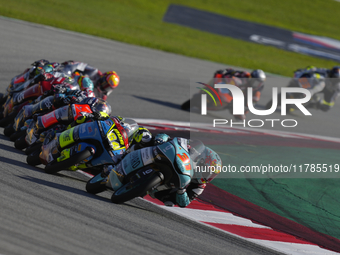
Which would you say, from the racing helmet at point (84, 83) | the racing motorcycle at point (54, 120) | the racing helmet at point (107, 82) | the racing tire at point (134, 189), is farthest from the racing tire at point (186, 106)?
the racing tire at point (134, 189)

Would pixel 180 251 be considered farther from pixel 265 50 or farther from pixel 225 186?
pixel 265 50

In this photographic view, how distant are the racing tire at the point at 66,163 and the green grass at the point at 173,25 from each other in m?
12.8

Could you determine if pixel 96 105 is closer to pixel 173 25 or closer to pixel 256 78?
pixel 256 78

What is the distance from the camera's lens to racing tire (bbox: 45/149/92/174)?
5.80 m

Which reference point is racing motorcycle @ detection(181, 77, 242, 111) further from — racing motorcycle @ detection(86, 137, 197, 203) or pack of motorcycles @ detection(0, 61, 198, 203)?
racing motorcycle @ detection(86, 137, 197, 203)

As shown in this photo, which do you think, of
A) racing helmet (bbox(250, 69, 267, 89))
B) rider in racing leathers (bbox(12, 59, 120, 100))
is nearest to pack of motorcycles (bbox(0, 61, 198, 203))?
rider in racing leathers (bbox(12, 59, 120, 100))

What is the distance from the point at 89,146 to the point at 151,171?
1.00m

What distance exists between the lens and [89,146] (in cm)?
604

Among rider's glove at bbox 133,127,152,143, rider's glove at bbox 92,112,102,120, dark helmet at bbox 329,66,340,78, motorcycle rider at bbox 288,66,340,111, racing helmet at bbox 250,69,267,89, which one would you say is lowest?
motorcycle rider at bbox 288,66,340,111

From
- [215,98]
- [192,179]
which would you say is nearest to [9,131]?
[192,179]

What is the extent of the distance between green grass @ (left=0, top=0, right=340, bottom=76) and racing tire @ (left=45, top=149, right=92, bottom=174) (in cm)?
1275

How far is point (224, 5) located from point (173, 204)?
1039 inches

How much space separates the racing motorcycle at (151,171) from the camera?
5.52 metres

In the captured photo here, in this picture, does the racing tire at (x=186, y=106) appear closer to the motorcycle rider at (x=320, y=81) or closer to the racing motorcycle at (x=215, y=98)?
the racing motorcycle at (x=215, y=98)
